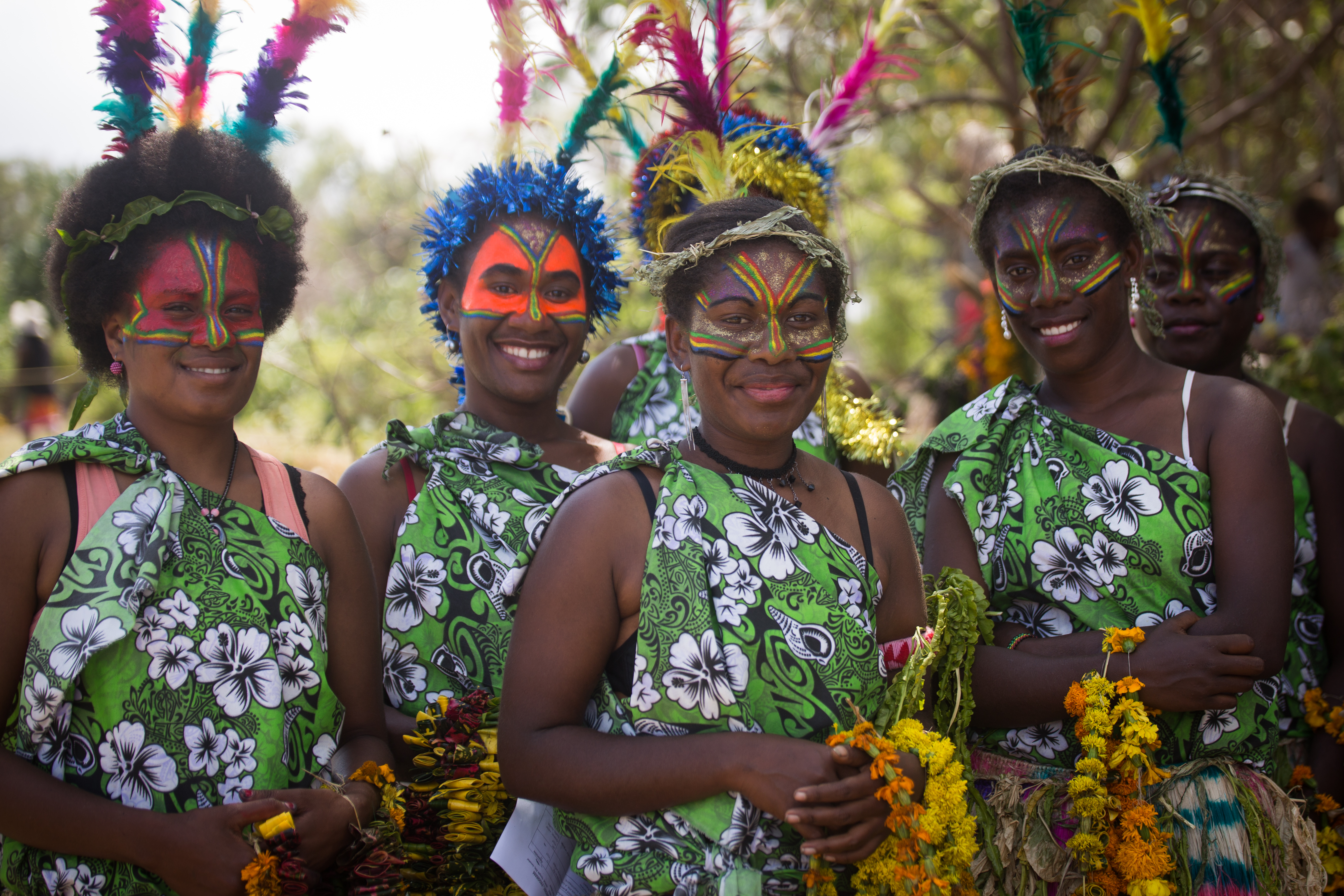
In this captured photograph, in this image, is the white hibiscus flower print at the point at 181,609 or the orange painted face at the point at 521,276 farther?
the orange painted face at the point at 521,276

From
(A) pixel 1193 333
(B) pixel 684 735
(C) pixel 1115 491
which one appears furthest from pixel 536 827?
(A) pixel 1193 333

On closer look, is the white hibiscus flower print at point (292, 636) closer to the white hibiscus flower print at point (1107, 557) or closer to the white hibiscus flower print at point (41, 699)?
the white hibiscus flower print at point (41, 699)

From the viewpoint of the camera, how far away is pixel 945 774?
2.20 meters

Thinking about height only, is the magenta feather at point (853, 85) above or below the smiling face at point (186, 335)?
above

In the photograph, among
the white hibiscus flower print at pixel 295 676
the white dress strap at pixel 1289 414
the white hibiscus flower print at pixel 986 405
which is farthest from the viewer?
the white dress strap at pixel 1289 414

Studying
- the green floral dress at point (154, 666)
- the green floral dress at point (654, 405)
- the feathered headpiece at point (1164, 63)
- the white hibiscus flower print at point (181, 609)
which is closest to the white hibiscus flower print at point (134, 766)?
the green floral dress at point (154, 666)

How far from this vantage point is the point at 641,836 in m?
2.09

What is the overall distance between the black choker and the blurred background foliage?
131 centimetres

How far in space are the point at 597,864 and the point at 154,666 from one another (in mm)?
1010

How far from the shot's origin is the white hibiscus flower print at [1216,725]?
8.70ft

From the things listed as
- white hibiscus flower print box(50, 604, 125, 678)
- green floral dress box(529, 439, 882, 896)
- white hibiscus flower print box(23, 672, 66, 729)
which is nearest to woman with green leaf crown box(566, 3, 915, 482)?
green floral dress box(529, 439, 882, 896)

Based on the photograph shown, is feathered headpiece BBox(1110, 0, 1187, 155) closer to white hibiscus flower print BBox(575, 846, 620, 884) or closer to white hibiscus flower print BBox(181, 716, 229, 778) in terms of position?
white hibiscus flower print BBox(575, 846, 620, 884)

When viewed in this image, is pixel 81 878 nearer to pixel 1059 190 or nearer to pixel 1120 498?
pixel 1120 498

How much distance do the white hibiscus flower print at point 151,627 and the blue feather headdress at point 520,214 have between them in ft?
4.60
